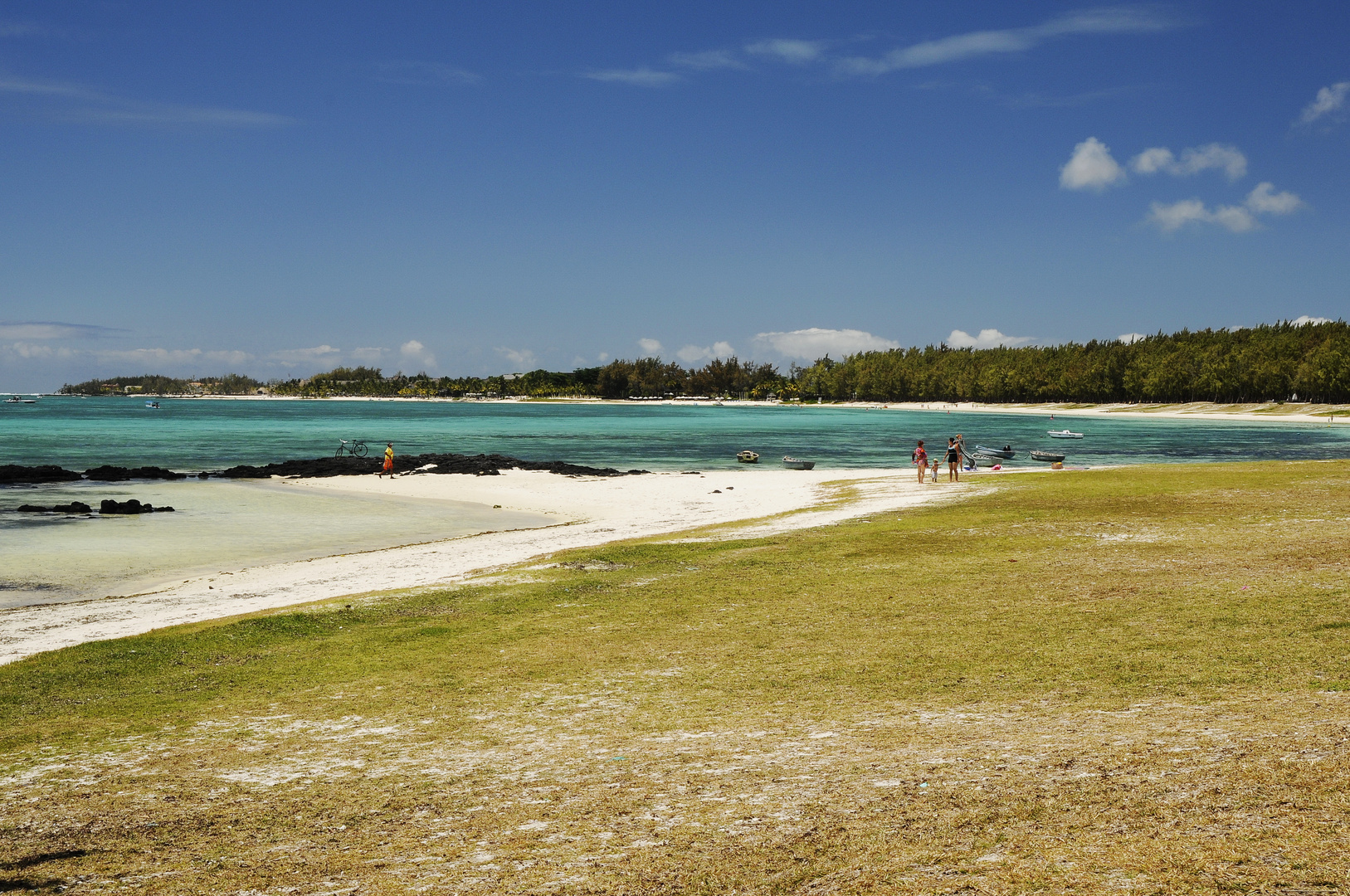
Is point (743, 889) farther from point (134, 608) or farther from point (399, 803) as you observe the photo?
point (134, 608)

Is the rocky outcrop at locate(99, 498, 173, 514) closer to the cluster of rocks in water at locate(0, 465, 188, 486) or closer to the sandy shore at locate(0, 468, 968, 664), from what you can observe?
the sandy shore at locate(0, 468, 968, 664)

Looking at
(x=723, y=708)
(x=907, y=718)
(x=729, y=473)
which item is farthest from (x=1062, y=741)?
(x=729, y=473)

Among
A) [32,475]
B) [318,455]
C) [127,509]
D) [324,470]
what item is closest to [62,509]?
[127,509]

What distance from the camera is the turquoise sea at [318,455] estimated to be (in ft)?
100

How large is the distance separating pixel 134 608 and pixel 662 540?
45.9ft

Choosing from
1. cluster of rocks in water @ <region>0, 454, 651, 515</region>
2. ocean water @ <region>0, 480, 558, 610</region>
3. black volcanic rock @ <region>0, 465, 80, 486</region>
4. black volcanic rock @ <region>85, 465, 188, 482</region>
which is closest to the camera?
ocean water @ <region>0, 480, 558, 610</region>

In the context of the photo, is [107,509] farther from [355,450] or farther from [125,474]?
[355,450]

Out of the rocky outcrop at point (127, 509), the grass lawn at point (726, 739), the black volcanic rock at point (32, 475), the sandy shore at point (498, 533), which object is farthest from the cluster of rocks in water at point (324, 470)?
the grass lawn at point (726, 739)

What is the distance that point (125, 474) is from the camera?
6222 centimetres

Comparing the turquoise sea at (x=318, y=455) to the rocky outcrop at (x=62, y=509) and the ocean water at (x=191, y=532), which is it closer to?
the ocean water at (x=191, y=532)

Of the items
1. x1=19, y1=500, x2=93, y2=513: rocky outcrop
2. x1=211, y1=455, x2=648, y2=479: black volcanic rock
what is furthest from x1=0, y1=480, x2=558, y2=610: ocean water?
x1=211, y1=455, x2=648, y2=479: black volcanic rock

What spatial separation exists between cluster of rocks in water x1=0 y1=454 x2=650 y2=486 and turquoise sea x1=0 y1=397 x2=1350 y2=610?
3.71 metres

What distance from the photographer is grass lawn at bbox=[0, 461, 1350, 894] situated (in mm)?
6543

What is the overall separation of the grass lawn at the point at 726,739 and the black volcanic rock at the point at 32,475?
52271mm
